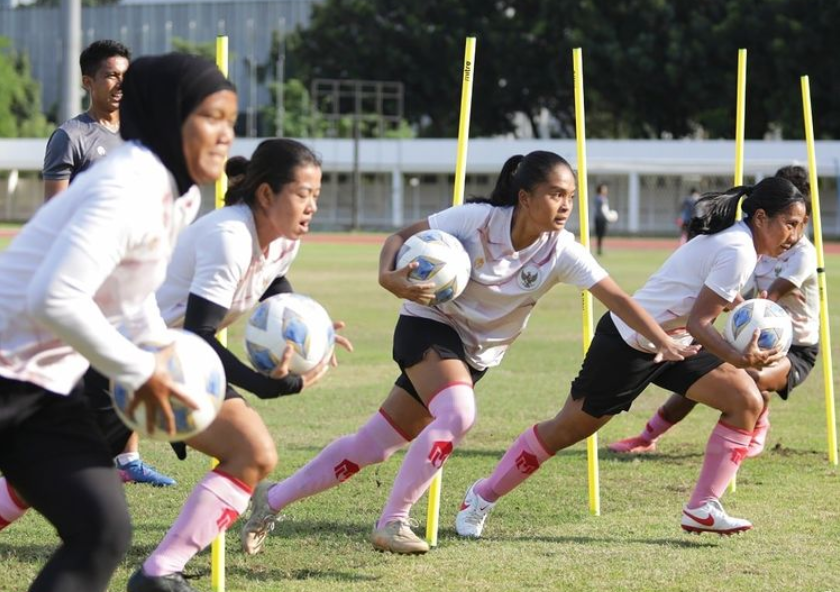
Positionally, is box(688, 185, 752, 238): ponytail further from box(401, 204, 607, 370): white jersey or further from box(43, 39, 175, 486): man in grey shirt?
box(43, 39, 175, 486): man in grey shirt

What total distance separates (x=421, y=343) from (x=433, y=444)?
55 centimetres

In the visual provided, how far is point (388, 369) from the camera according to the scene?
1455cm

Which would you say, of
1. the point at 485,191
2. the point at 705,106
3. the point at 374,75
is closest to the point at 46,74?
the point at 374,75

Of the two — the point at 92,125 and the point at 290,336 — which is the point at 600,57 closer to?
the point at 92,125

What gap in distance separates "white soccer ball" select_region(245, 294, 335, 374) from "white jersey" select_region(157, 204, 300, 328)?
17 centimetres

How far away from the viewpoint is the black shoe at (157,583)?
16.6ft

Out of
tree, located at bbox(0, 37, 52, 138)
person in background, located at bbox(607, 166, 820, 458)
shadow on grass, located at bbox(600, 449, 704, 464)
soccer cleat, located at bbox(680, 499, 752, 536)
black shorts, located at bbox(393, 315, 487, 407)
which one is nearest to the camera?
black shorts, located at bbox(393, 315, 487, 407)

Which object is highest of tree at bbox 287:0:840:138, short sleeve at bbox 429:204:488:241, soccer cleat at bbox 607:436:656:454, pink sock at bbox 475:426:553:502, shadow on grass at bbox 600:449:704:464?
tree at bbox 287:0:840:138

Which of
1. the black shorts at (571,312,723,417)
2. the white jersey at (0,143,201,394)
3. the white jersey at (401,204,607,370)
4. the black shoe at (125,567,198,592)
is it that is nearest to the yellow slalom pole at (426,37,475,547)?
the white jersey at (401,204,607,370)

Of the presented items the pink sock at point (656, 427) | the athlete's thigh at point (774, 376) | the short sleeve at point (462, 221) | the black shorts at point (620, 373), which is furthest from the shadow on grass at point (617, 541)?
the pink sock at point (656, 427)

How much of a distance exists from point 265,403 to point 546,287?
18.7 ft

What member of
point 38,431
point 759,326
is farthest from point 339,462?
point 38,431

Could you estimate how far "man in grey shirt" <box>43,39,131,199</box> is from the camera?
776 cm

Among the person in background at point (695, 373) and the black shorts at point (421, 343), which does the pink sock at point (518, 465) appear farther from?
the black shorts at point (421, 343)
